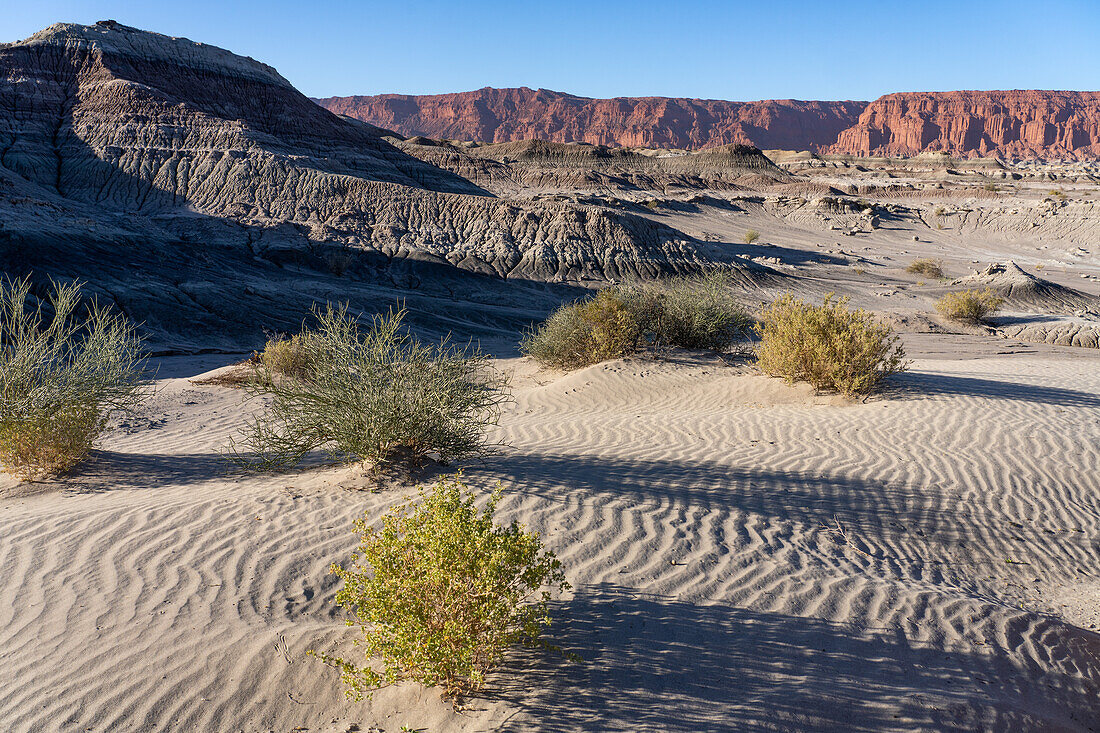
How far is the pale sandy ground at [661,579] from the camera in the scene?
10.4 feet

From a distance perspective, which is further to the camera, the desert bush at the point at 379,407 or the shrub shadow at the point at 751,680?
the desert bush at the point at 379,407

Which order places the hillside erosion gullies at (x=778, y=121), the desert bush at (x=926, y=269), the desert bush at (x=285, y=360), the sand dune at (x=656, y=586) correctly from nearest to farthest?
the sand dune at (x=656, y=586) < the desert bush at (x=285, y=360) < the desert bush at (x=926, y=269) < the hillside erosion gullies at (x=778, y=121)

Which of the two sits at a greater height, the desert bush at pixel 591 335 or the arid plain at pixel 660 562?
the desert bush at pixel 591 335

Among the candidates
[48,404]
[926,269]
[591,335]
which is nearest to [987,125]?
[926,269]

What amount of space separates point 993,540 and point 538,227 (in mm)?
22656

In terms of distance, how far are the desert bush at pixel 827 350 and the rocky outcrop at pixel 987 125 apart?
137885 millimetres

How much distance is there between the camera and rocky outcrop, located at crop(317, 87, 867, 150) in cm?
13838

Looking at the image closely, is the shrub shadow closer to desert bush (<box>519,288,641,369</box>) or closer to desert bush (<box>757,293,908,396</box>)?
desert bush (<box>757,293,908,396</box>)

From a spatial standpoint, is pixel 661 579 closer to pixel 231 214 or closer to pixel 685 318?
pixel 685 318

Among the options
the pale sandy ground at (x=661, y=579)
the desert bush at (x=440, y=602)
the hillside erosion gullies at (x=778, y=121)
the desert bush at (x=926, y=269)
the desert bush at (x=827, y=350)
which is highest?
the hillside erosion gullies at (x=778, y=121)

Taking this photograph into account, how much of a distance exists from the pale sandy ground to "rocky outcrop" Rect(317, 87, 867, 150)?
133760mm

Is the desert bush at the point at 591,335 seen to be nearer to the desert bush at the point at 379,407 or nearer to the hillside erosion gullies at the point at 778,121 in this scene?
the desert bush at the point at 379,407

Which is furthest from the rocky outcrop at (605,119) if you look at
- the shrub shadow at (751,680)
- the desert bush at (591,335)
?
the shrub shadow at (751,680)

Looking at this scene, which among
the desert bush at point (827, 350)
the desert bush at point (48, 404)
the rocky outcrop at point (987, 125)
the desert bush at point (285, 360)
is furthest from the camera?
the rocky outcrop at point (987, 125)
